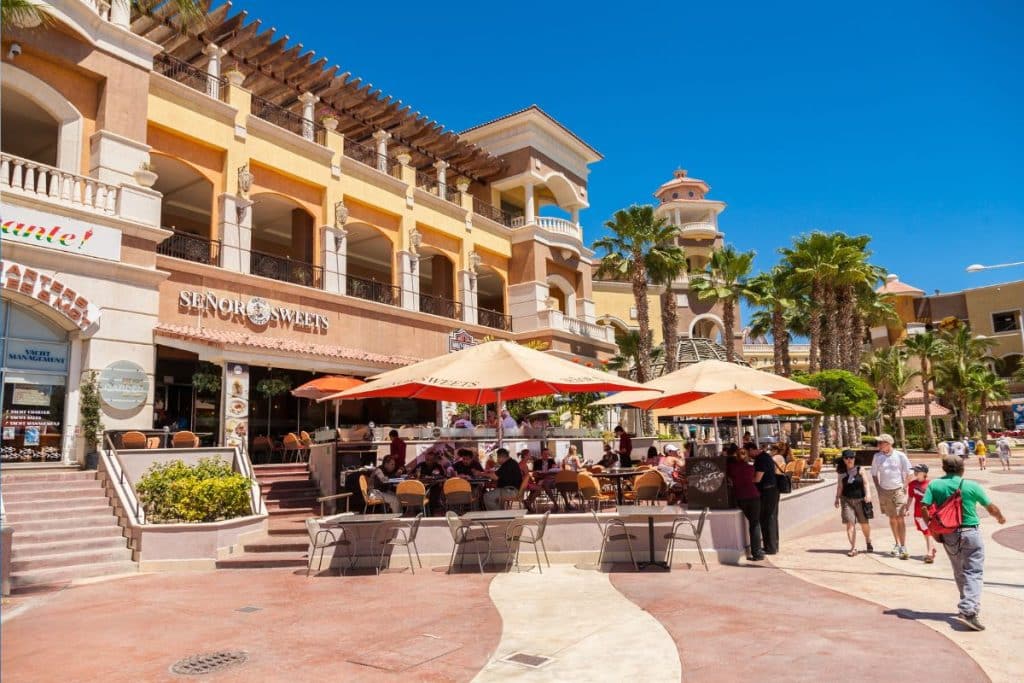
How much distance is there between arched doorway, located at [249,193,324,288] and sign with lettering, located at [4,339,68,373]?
6.89m

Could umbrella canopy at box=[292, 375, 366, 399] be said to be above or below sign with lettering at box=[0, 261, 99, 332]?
below

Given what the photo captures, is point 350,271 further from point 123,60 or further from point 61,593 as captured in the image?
point 61,593

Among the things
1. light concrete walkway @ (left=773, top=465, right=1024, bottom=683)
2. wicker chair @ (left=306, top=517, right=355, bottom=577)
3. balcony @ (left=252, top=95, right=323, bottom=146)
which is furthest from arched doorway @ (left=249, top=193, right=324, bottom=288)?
light concrete walkway @ (left=773, top=465, right=1024, bottom=683)

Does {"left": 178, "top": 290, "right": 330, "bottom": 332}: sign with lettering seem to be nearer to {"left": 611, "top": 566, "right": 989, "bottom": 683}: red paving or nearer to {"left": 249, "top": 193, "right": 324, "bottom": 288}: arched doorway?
{"left": 249, "top": 193, "right": 324, "bottom": 288}: arched doorway

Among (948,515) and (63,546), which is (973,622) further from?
(63,546)

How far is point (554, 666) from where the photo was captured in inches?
215

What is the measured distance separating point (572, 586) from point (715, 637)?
2.55 m

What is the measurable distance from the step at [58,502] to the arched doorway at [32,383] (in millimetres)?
2450

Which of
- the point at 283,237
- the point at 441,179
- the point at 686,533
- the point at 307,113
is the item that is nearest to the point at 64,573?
the point at 686,533

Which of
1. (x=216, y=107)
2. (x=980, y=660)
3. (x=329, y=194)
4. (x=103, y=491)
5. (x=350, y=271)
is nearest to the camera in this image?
(x=980, y=660)

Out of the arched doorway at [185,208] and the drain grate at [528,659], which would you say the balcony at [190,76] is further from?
the drain grate at [528,659]

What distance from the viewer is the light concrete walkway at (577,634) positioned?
5.31 metres

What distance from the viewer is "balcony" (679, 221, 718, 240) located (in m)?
54.1

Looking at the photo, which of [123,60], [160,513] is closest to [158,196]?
[123,60]
